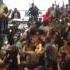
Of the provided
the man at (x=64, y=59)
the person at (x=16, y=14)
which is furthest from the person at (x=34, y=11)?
the man at (x=64, y=59)

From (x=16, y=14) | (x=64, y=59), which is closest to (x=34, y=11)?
(x=16, y=14)

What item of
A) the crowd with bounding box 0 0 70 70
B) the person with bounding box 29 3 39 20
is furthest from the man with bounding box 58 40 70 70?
the person with bounding box 29 3 39 20

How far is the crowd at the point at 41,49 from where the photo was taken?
10234 millimetres

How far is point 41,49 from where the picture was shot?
11.2 meters

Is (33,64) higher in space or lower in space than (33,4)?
lower

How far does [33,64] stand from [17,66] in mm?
418

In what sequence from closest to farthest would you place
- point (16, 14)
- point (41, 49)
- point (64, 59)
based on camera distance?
point (64, 59) → point (41, 49) → point (16, 14)

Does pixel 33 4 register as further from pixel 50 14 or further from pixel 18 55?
pixel 18 55

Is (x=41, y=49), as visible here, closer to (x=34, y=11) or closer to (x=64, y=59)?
(x=64, y=59)

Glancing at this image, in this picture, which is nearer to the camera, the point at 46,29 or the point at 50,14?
the point at 46,29

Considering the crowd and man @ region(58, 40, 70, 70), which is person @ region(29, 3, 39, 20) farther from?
man @ region(58, 40, 70, 70)

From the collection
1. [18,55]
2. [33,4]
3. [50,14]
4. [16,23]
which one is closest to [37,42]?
[18,55]

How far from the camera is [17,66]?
10453 mm

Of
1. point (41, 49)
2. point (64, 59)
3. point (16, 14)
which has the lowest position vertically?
point (64, 59)
